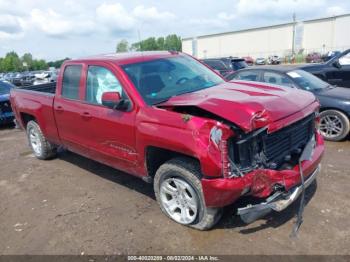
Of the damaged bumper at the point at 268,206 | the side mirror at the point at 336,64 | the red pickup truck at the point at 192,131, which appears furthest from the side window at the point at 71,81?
the side mirror at the point at 336,64

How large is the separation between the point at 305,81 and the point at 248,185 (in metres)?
4.52

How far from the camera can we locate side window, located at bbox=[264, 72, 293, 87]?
701 cm

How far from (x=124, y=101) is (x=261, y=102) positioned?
1579 mm

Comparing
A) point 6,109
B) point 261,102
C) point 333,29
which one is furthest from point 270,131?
point 333,29

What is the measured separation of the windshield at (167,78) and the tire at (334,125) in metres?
2.81

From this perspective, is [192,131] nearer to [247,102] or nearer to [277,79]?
[247,102]

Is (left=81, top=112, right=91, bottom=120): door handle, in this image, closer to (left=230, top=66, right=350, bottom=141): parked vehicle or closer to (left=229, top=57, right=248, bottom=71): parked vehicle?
(left=230, top=66, right=350, bottom=141): parked vehicle

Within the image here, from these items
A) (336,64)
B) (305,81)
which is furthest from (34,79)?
(305,81)

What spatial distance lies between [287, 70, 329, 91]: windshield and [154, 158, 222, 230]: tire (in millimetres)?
4212

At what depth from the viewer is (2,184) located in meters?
5.76

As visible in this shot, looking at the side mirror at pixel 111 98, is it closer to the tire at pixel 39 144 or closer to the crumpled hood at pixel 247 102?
the crumpled hood at pixel 247 102

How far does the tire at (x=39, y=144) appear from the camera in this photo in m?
6.45

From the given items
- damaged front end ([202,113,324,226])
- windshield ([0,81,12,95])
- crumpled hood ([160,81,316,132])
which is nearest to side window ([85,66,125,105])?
crumpled hood ([160,81,316,132])

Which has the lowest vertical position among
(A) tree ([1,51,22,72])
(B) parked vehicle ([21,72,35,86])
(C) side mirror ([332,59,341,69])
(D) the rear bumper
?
(A) tree ([1,51,22,72])
